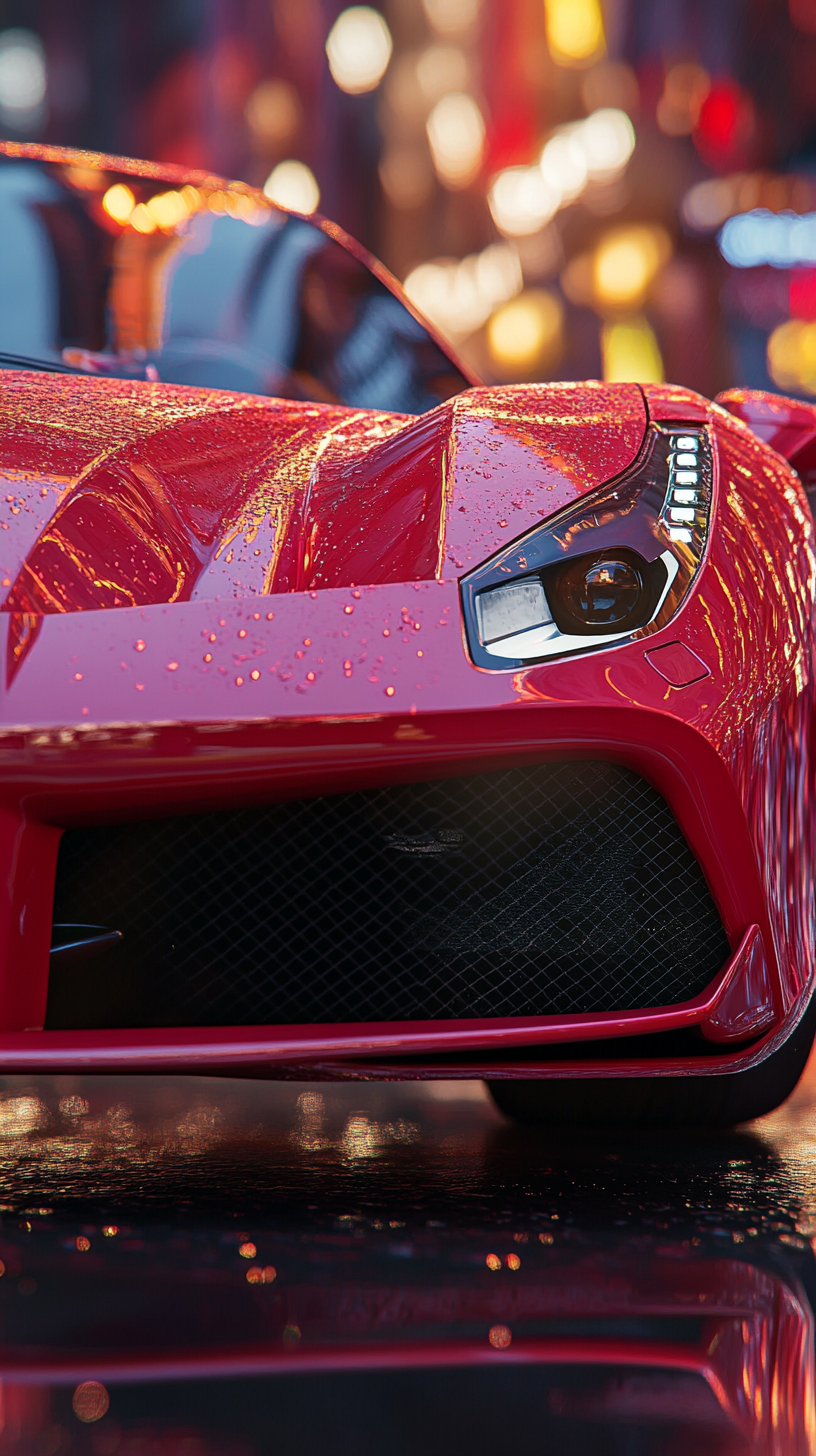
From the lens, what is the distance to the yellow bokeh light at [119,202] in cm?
294

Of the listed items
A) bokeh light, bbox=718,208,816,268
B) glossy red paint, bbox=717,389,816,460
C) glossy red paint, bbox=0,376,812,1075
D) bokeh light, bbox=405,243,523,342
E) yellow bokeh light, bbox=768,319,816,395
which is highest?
bokeh light, bbox=405,243,523,342

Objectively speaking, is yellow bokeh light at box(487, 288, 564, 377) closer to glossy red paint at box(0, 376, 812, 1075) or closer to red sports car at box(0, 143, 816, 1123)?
red sports car at box(0, 143, 816, 1123)

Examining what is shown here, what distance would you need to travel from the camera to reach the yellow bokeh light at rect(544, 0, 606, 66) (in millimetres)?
11281

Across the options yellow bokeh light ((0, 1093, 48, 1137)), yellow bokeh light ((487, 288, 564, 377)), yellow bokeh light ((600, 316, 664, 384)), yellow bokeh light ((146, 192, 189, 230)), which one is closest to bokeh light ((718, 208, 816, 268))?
yellow bokeh light ((600, 316, 664, 384))

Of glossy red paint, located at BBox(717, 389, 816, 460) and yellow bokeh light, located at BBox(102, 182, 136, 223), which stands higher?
yellow bokeh light, located at BBox(102, 182, 136, 223)

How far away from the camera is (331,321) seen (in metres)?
2.92

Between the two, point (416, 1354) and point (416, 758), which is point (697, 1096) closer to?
point (416, 758)

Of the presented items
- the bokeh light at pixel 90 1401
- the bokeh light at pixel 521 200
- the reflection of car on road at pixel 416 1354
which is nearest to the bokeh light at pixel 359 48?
the bokeh light at pixel 521 200

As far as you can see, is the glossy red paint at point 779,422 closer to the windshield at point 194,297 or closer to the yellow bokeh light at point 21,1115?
the windshield at point 194,297

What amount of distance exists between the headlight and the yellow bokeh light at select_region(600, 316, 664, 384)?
32.4ft

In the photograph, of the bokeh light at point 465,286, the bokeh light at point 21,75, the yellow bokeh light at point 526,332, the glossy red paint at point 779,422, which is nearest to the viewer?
the glossy red paint at point 779,422

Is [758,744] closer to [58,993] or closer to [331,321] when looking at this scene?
[58,993]

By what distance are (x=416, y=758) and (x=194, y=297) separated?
155 centimetres

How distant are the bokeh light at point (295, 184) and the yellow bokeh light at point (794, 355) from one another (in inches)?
154
